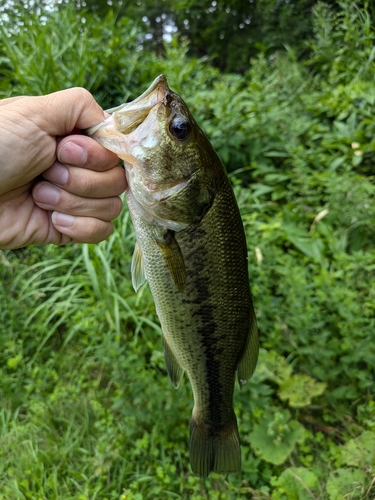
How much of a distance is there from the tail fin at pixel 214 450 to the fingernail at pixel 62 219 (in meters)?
1.02

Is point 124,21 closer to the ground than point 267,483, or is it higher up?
higher up

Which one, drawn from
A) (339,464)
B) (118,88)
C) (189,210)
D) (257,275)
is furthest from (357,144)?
(189,210)

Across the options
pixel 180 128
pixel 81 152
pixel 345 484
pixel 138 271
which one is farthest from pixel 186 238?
pixel 345 484

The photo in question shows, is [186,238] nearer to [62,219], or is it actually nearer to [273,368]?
[62,219]

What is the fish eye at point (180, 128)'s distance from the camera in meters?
1.27

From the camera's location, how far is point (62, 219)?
158 centimetres

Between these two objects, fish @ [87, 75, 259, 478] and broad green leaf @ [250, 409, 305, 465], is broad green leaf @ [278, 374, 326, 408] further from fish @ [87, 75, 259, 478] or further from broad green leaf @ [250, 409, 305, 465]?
fish @ [87, 75, 259, 478]

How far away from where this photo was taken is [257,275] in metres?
2.86

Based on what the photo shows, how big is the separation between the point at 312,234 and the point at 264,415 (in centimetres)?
160

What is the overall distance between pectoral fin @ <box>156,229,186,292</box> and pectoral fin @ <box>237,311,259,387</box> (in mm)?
389

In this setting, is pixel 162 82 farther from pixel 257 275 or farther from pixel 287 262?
pixel 257 275

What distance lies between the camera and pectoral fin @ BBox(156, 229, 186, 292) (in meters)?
1.38

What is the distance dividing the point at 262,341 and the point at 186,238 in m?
1.59

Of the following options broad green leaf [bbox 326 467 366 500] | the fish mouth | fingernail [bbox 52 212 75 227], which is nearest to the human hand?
fingernail [bbox 52 212 75 227]
